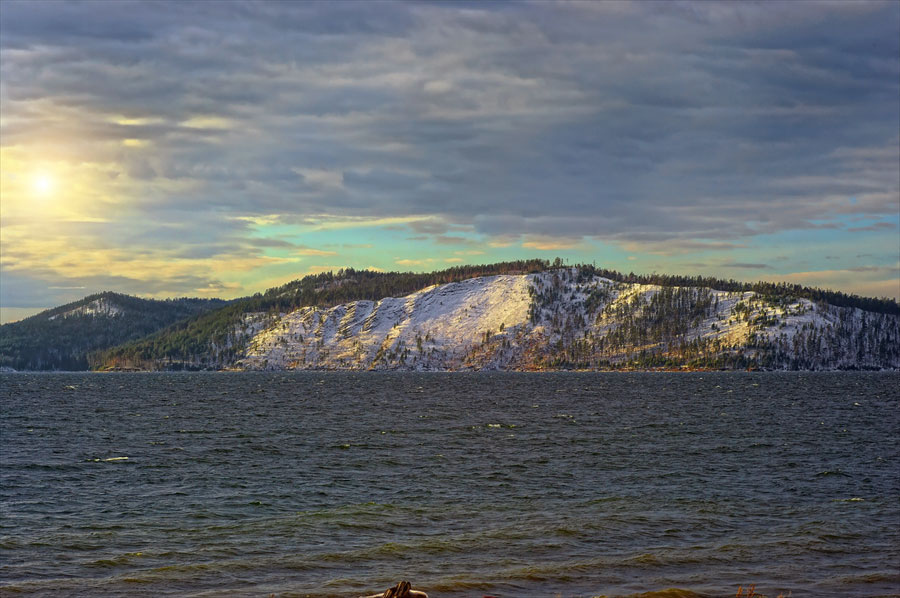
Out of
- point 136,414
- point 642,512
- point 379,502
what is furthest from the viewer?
point 136,414

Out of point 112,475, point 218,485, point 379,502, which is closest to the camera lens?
point 379,502

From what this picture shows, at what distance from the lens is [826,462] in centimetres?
6450

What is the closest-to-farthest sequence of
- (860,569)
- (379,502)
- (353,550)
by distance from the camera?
(860,569)
(353,550)
(379,502)

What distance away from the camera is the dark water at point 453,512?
31031 mm

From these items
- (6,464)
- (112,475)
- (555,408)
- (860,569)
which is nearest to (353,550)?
(860,569)

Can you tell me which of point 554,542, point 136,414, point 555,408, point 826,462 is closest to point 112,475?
point 554,542

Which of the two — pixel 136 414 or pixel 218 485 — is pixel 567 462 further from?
pixel 136 414

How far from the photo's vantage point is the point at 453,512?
43406mm

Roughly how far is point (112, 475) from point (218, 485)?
405 inches

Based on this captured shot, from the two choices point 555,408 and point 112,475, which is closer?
point 112,475

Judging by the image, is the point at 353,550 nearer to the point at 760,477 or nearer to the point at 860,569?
the point at 860,569

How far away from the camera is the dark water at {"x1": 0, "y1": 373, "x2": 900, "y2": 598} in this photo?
31.0 meters

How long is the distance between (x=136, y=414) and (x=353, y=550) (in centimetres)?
10071

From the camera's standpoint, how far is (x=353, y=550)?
116ft
